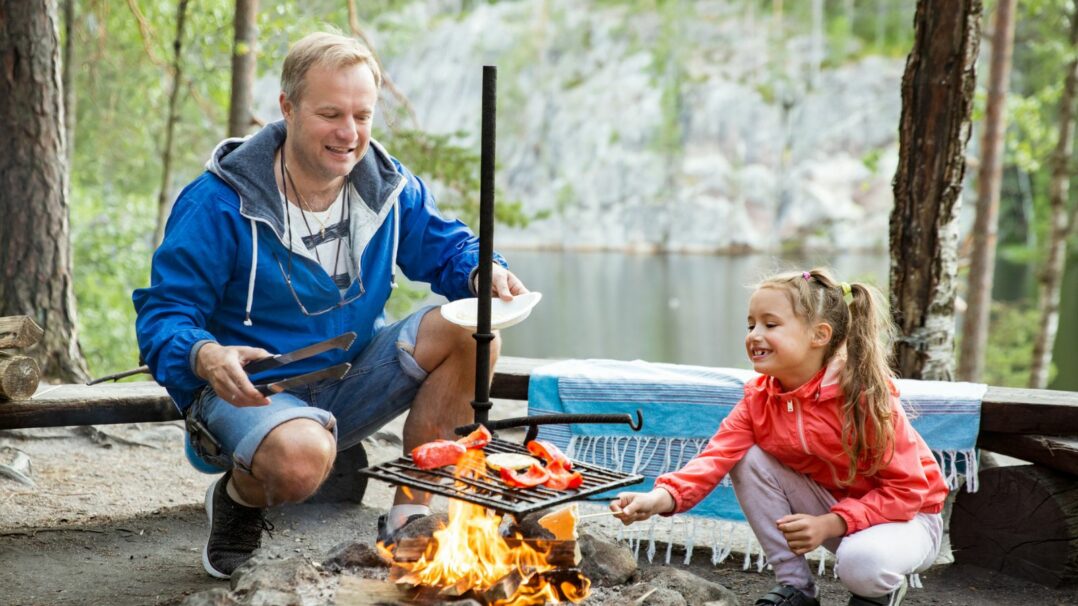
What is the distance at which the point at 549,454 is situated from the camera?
87.7 inches

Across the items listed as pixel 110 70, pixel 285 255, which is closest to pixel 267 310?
pixel 285 255

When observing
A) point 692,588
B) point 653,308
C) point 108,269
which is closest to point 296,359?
point 692,588

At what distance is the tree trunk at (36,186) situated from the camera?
425 cm

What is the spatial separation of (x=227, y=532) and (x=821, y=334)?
1.60m

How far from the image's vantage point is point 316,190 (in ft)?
8.84

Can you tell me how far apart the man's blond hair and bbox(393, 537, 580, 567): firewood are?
112cm

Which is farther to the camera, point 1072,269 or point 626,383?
point 1072,269

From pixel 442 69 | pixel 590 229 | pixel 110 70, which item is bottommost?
pixel 590 229

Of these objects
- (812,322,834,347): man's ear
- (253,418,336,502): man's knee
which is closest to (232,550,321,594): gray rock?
(253,418,336,502): man's knee

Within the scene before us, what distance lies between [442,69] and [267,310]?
1422 inches

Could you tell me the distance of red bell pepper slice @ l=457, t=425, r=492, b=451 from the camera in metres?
2.25

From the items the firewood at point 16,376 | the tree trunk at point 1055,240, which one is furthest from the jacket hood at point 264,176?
the tree trunk at point 1055,240

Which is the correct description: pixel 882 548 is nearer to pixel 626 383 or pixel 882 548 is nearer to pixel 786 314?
pixel 786 314

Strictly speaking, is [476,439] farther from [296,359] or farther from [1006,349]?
[1006,349]
